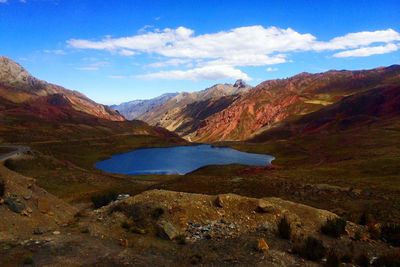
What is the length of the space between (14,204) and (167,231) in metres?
9.75

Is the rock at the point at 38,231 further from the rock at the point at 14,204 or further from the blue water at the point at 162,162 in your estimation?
the blue water at the point at 162,162

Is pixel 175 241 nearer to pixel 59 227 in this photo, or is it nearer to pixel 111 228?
pixel 111 228

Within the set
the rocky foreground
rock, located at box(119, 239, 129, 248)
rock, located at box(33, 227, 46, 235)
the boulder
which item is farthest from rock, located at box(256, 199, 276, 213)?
the boulder

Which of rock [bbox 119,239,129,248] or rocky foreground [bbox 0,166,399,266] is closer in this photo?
rocky foreground [bbox 0,166,399,266]

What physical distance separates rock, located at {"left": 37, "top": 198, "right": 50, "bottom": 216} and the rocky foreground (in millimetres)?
76

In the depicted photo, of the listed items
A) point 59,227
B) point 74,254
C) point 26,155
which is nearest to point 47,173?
point 26,155

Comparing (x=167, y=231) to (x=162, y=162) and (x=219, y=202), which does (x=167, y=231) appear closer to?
(x=219, y=202)

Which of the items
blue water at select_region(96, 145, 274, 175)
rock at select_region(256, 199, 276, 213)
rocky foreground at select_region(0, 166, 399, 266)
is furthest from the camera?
blue water at select_region(96, 145, 274, 175)

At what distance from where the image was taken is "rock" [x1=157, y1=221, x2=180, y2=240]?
24938 millimetres

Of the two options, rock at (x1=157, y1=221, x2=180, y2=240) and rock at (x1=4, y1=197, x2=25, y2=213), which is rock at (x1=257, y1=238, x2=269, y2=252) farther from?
rock at (x1=4, y1=197, x2=25, y2=213)

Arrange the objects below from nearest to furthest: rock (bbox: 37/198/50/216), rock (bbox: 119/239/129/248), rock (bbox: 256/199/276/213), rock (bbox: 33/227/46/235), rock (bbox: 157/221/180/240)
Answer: rock (bbox: 119/239/129/248), rock (bbox: 33/227/46/235), rock (bbox: 157/221/180/240), rock (bbox: 256/199/276/213), rock (bbox: 37/198/50/216)

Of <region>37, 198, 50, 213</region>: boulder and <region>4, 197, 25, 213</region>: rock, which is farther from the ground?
<region>4, 197, 25, 213</region>: rock

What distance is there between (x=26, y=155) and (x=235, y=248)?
3432 inches

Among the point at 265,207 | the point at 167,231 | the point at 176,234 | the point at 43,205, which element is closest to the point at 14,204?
the point at 43,205
